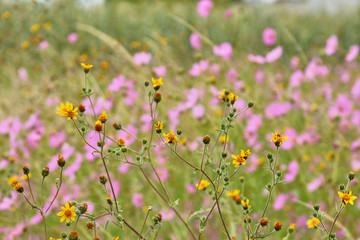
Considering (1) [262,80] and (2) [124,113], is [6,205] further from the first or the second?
(1) [262,80]

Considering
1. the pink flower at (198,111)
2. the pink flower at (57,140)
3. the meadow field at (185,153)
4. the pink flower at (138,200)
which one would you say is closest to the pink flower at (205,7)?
the meadow field at (185,153)

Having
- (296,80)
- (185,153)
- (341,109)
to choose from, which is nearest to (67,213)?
(185,153)

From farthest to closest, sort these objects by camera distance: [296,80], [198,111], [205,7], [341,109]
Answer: [205,7] < [296,80] < [341,109] < [198,111]

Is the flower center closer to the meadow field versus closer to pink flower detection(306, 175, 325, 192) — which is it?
the meadow field

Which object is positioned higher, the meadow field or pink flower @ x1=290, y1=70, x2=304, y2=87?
pink flower @ x1=290, y1=70, x2=304, y2=87

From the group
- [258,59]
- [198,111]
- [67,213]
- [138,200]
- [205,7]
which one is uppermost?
[205,7]

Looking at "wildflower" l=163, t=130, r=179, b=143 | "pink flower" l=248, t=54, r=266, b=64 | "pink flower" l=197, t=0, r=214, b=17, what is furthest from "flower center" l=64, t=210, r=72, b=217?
"pink flower" l=197, t=0, r=214, b=17

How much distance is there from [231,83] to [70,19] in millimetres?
4173

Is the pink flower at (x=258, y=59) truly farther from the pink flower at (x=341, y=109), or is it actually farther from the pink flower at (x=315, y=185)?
the pink flower at (x=315, y=185)

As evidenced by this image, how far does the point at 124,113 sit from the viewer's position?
7.22ft

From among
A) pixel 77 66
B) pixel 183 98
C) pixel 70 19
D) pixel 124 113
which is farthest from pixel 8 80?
pixel 183 98

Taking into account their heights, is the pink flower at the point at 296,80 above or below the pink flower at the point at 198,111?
above

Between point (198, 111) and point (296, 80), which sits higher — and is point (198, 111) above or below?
below

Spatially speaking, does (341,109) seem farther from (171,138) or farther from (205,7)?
(171,138)
